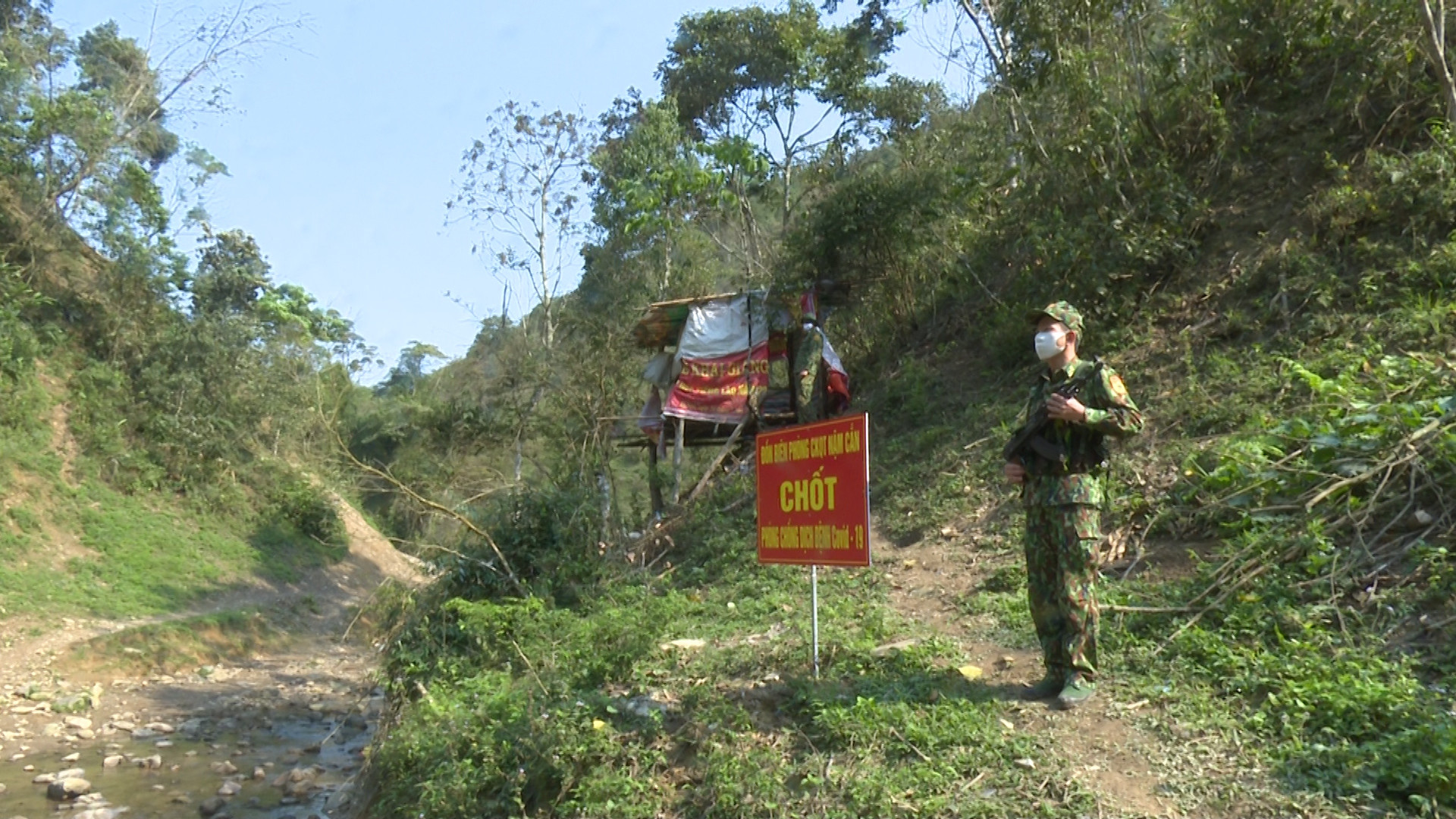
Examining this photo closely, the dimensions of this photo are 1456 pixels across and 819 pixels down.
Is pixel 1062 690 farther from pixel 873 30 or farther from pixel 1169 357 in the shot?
pixel 873 30

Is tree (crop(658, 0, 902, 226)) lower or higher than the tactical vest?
higher

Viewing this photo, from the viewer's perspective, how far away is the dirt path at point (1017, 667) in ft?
13.3

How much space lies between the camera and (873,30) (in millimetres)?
16094

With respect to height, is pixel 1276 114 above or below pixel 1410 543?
above

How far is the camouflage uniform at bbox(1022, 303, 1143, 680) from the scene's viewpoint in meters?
4.59

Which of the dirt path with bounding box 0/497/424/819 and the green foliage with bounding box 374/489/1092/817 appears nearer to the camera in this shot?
the green foliage with bounding box 374/489/1092/817

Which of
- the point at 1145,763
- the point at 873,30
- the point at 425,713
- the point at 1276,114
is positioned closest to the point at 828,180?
the point at 873,30

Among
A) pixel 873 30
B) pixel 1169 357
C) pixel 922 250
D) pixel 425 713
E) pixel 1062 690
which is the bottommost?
pixel 425 713

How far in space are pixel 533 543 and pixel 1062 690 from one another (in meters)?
6.24

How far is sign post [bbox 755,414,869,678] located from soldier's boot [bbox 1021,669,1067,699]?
3.25 feet

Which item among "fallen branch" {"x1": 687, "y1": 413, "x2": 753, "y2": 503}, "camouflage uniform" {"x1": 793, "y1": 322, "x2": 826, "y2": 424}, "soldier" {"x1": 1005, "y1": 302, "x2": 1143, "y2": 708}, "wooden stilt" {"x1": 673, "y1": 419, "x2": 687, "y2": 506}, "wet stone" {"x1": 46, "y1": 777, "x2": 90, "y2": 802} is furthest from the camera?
"camouflage uniform" {"x1": 793, "y1": 322, "x2": 826, "y2": 424}

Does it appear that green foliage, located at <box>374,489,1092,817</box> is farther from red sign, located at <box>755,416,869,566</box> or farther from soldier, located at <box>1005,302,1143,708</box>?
red sign, located at <box>755,416,869,566</box>

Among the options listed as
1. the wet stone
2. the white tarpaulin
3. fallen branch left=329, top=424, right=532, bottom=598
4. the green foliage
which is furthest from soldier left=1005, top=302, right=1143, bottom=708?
the wet stone

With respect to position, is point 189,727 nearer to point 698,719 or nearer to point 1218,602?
point 698,719
